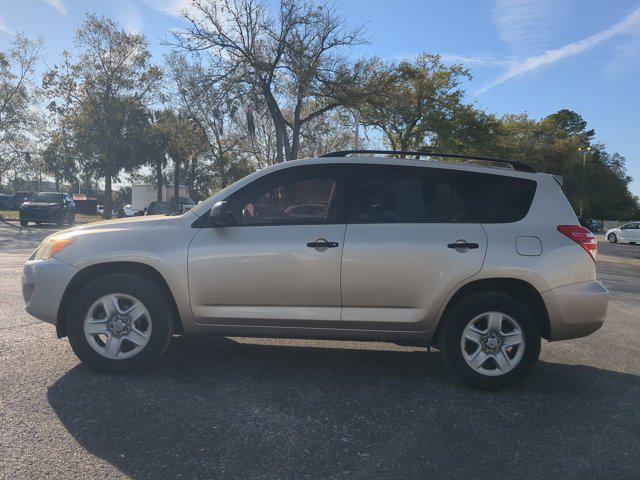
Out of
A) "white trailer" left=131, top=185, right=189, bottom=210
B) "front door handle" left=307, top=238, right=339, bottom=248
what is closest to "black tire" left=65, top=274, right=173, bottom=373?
"front door handle" left=307, top=238, right=339, bottom=248

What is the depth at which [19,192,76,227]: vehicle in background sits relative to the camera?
81.5ft

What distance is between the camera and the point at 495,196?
4418 millimetres

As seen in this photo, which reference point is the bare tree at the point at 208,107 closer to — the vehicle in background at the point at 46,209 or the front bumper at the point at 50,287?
the vehicle in background at the point at 46,209

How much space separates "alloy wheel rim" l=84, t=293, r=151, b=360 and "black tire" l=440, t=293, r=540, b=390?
8.09 feet

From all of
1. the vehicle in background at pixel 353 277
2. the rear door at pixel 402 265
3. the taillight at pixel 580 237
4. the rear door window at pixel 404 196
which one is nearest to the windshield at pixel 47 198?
the vehicle in background at pixel 353 277

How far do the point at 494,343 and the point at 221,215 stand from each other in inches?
94.6

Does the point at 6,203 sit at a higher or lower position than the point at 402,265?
lower

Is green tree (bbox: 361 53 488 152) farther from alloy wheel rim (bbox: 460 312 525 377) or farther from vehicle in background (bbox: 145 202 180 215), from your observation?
alloy wheel rim (bbox: 460 312 525 377)

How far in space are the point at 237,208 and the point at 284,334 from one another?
3.69 feet

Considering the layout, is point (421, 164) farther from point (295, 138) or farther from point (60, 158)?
point (60, 158)

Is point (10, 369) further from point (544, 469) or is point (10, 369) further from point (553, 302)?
point (553, 302)

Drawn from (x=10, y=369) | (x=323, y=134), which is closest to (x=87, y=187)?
(x=323, y=134)

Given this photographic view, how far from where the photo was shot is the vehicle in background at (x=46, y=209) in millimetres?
24844

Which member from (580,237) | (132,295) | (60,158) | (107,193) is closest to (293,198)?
(132,295)
